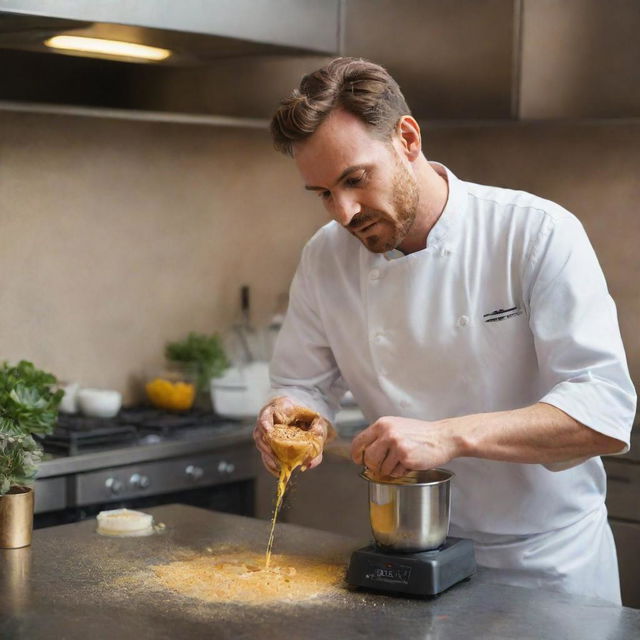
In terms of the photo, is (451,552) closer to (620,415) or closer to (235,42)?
(620,415)

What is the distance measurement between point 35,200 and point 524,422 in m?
2.18

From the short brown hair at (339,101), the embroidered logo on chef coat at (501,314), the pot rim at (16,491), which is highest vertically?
the short brown hair at (339,101)

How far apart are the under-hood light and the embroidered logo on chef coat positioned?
137cm

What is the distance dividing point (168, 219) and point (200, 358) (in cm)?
53

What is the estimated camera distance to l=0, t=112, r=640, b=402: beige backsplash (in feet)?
11.8

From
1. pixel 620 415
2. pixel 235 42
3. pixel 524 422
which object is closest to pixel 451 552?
pixel 524 422

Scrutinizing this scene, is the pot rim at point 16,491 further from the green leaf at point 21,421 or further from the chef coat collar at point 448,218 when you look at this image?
the chef coat collar at point 448,218

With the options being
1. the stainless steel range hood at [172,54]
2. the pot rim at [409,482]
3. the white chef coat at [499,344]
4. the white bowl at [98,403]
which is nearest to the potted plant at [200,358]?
the white bowl at [98,403]

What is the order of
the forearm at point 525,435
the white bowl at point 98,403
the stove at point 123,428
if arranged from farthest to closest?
the white bowl at point 98,403, the stove at point 123,428, the forearm at point 525,435

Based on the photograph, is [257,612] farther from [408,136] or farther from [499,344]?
[408,136]

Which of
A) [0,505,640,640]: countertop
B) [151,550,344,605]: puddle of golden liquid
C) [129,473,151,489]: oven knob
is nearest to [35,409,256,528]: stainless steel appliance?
[129,473,151,489]: oven knob

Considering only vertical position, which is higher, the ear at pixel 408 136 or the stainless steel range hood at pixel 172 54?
the stainless steel range hood at pixel 172 54

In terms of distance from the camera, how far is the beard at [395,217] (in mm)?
2135

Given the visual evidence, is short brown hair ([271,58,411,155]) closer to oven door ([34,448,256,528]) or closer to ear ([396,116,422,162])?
ear ([396,116,422,162])
